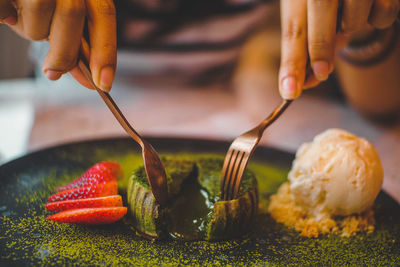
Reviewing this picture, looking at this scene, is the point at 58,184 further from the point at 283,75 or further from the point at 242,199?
the point at 283,75

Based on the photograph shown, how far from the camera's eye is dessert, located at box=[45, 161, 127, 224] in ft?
3.49

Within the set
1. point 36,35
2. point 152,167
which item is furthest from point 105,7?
point 152,167

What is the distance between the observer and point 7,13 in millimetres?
968

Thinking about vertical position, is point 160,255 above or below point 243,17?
below

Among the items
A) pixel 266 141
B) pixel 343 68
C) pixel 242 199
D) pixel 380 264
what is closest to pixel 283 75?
pixel 242 199

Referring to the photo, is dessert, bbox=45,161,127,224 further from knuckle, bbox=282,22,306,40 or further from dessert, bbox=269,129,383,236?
knuckle, bbox=282,22,306,40

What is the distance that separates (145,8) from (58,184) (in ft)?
4.98

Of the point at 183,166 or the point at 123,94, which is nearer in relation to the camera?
the point at 183,166

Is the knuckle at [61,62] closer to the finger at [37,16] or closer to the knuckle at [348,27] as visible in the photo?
the finger at [37,16]

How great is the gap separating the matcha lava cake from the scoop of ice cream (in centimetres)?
17

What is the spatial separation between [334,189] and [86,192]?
2.53 feet

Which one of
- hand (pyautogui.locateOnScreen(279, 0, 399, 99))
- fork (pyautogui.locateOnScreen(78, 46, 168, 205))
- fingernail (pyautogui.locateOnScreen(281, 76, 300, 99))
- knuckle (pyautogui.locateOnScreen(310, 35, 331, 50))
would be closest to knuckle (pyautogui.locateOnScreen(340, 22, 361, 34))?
hand (pyautogui.locateOnScreen(279, 0, 399, 99))

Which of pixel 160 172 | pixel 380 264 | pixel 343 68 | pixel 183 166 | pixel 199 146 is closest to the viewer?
pixel 380 264

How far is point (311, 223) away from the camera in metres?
1.21
